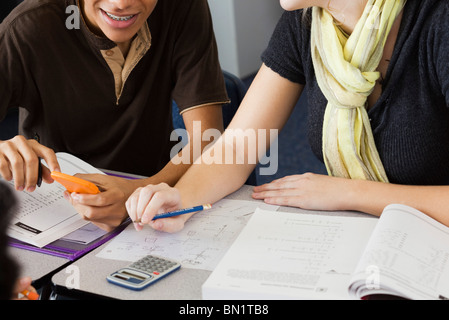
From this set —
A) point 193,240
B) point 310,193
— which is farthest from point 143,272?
point 310,193

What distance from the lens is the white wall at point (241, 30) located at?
156 inches

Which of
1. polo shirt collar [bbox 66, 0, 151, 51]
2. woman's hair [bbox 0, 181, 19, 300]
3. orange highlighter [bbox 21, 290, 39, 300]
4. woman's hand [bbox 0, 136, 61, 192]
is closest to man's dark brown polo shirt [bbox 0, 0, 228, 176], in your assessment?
polo shirt collar [bbox 66, 0, 151, 51]

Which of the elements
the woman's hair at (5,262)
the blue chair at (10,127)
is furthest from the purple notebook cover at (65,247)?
the blue chair at (10,127)

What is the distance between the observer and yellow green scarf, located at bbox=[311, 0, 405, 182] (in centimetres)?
120

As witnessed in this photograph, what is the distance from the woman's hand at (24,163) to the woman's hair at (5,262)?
0.57m

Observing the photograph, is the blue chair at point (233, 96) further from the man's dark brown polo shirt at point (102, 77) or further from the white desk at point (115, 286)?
the white desk at point (115, 286)

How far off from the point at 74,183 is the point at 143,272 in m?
0.25

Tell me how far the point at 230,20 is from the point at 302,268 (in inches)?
128

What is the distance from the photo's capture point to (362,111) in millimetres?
1244

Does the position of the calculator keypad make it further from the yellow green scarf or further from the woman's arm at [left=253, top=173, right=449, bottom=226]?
the yellow green scarf

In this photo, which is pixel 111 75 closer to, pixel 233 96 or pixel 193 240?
pixel 233 96

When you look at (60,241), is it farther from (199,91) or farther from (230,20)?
(230,20)

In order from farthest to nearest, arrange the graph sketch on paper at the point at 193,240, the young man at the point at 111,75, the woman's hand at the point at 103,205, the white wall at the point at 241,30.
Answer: the white wall at the point at 241,30, the young man at the point at 111,75, the woman's hand at the point at 103,205, the graph sketch on paper at the point at 193,240
